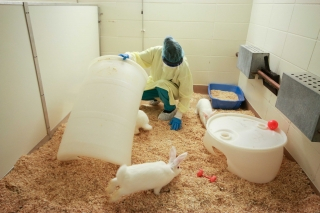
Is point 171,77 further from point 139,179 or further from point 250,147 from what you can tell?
point 139,179

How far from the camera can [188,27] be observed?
6.70 feet

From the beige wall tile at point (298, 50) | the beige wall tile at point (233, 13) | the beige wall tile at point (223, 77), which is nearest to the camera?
the beige wall tile at point (298, 50)

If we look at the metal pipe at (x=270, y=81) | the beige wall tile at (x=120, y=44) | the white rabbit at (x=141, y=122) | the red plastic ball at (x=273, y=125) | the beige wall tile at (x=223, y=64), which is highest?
the beige wall tile at (x=120, y=44)

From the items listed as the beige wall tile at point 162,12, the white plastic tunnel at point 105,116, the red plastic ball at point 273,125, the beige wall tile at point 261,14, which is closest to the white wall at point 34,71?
the white plastic tunnel at point 105,116

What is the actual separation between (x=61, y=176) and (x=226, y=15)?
1.77 metres

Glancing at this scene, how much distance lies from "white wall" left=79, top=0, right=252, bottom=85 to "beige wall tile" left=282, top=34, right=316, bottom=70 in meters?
0.76

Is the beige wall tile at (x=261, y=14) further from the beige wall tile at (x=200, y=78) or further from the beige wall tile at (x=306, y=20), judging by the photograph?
the beige wall tile at (x=200, y=78)

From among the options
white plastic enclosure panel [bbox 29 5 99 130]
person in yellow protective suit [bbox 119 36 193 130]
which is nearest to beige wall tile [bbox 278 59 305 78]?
person in yellow protective suit [bbox 119 36 193 130]

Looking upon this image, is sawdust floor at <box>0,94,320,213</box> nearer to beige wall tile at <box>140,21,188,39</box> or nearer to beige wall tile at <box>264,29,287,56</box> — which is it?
beige wall tile at <box>264,29,287,56</box>

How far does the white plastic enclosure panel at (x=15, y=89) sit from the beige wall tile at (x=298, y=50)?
1375 millimetres

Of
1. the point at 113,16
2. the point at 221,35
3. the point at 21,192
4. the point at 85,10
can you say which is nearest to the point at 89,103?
the point at 21,192

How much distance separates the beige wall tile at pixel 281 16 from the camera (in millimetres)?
1343

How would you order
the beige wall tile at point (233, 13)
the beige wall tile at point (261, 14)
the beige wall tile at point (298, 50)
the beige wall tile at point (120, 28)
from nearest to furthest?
the beige wall tile at point (298, 50), the beige wall tile at point (261, 14), the beige wall tile at point (233, 13), the beige wall tile at point (120, 28)

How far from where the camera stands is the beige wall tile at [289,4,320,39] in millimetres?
1090
